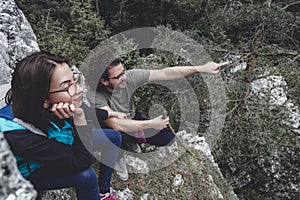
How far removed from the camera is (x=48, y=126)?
5.12 feet

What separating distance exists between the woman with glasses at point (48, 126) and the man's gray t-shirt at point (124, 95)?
43 centimetres

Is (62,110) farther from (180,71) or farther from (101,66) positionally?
(180,71)

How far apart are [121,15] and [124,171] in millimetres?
4097

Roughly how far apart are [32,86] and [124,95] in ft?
3.14

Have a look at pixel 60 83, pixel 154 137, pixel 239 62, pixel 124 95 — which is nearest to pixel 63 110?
pixel 60 83

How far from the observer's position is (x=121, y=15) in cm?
621

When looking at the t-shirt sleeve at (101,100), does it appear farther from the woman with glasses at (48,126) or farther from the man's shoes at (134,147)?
the man's shoes at (134,147)

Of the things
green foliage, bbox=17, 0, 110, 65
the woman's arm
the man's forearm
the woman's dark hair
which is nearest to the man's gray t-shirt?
the man's forearm

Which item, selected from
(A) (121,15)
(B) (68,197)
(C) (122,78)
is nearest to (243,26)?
(A) (121,15)

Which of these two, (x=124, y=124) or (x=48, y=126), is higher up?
(x=48, y=126)

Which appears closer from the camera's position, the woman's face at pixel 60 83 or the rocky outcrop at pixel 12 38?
the woman's face at pixel 60 83

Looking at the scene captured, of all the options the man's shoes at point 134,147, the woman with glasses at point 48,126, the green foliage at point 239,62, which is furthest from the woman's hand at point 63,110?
the green foliage at point 239,62

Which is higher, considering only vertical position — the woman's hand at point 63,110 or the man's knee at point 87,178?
the woman's hand at point 63,110

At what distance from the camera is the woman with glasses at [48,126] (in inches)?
56.8
